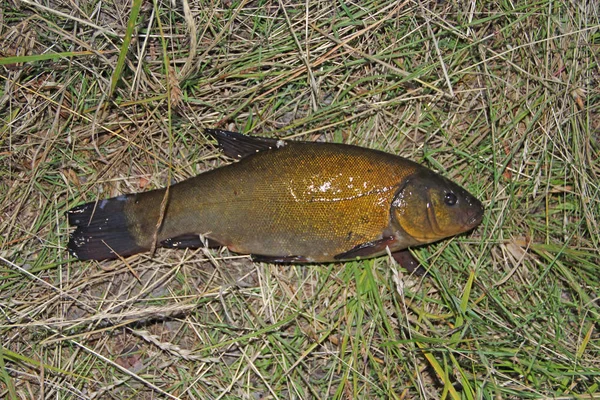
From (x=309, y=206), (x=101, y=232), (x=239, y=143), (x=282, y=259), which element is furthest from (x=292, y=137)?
(x=101, y=232)

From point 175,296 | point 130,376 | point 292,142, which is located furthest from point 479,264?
point 130,376

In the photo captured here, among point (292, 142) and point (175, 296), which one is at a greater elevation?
point (292, 142)

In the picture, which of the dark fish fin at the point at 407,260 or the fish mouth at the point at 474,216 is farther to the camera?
the dark fish fin at the point at 407,260

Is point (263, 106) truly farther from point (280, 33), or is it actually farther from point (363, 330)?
point (363, 330)

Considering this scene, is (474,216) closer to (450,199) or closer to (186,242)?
(450,199)

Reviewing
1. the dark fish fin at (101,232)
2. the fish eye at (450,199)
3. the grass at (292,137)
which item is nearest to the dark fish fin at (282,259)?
the grass at (292,137)

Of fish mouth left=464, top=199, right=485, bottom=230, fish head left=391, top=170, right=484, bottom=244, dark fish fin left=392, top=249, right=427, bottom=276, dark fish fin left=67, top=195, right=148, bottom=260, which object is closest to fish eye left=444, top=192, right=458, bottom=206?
fish head left=391, top=170, right=484, bottom=244

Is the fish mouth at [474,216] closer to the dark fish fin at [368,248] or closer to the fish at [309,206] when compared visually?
the fish at [309,206]
